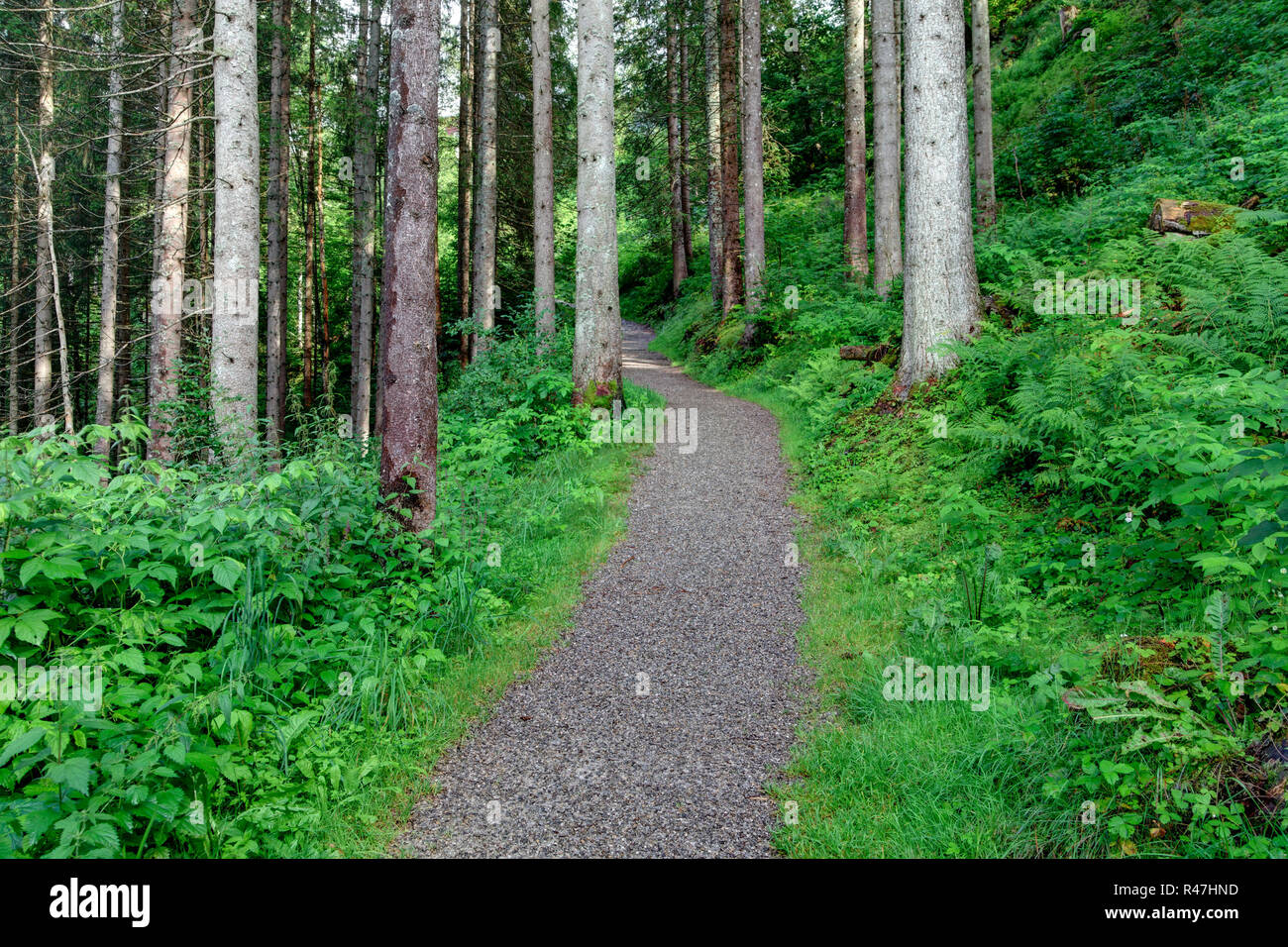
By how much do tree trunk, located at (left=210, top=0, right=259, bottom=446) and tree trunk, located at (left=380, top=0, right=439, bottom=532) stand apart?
2.28 metres

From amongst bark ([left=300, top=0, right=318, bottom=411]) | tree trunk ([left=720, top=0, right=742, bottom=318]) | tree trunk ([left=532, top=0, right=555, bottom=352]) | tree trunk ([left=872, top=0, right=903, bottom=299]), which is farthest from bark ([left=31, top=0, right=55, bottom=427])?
tree trunk ([left=872, top=0, right=903, bottom=299])

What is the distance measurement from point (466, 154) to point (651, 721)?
20.5 metres

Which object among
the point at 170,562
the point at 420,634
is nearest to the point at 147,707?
the point at 170,562

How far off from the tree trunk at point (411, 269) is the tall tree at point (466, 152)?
1317 cm

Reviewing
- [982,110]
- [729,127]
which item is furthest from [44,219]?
[982,110]

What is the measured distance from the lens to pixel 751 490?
30.0ft

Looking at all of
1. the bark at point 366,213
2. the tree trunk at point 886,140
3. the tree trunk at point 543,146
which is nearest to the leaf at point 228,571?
the tree trunk at point 543,146

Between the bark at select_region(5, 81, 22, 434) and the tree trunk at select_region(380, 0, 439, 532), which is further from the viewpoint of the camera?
the bark at select_region(5, 81, 22, 434)

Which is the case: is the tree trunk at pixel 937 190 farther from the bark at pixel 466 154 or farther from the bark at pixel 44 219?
the bark at pixel 44 219

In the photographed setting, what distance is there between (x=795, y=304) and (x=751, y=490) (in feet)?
28.9

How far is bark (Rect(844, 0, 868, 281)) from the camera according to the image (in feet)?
53.6

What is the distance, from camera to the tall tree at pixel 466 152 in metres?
19.7

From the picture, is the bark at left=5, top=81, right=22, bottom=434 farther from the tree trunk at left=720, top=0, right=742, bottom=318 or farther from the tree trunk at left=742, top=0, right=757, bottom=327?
the tree trunk at left=742, top=0, right=757, bottom=327

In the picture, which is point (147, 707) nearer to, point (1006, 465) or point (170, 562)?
point (170, 562)
